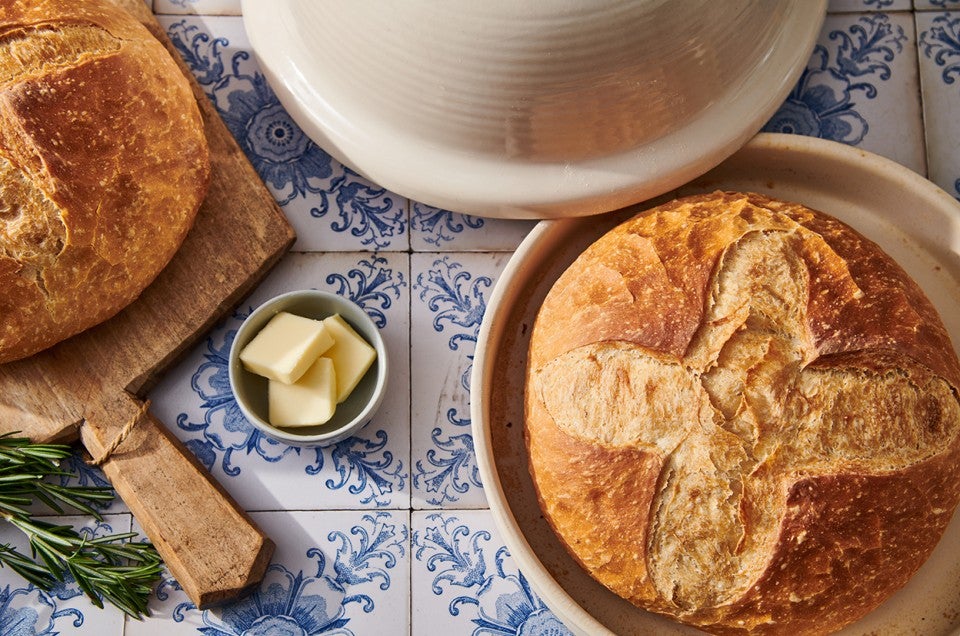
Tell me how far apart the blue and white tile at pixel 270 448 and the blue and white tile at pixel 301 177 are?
0.13m

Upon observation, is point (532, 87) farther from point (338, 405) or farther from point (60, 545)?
point (60, 545)

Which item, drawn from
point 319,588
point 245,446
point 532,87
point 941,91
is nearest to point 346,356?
point 245,446

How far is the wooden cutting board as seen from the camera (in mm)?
1110

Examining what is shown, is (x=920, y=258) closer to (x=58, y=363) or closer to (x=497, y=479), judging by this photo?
(x=497, y=479)

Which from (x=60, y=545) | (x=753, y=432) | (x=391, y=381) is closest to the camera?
(x=753, y=432)

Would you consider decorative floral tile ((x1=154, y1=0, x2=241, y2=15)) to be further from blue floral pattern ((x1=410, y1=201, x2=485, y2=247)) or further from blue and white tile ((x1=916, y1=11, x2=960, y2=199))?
blue and white tile ((x1=916, y1=11, x2=960, y2=199))

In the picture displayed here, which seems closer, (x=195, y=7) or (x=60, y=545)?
(x=60, y=545)

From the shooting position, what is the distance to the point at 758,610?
1.00 m

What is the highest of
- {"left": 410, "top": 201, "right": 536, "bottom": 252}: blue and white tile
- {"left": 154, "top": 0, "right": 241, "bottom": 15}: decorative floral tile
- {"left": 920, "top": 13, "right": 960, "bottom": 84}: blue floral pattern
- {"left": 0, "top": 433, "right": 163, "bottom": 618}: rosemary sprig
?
{"left": 920, "top": 13, "right": 960, "bottom": 84}: blue floral pattern

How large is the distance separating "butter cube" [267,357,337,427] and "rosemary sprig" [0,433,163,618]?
228 mm

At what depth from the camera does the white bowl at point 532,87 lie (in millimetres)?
1005

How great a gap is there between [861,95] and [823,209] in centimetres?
19

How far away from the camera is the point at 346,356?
116 cm

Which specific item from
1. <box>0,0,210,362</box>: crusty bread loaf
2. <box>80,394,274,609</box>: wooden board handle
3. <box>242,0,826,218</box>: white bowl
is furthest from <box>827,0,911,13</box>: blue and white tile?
<box>80,394,274,609</box>: wooden board handle
